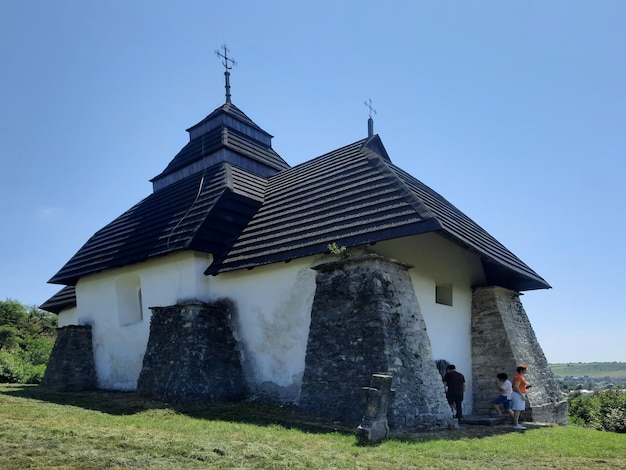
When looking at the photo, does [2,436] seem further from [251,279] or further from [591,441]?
[591,441]

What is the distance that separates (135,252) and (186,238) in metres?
2.73

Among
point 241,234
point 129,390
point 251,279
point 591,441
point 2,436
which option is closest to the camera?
point 2,436

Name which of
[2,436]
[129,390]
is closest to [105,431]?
[2,436]

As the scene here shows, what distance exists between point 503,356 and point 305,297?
6.66 meters

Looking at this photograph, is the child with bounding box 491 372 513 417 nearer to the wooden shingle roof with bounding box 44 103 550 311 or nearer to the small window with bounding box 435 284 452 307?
the small window with bounding box 435 284 452 307

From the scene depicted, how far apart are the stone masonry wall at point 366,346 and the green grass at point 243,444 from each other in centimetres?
57

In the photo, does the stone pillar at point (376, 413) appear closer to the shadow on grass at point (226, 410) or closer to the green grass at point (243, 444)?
the green grass at point (243, 444)

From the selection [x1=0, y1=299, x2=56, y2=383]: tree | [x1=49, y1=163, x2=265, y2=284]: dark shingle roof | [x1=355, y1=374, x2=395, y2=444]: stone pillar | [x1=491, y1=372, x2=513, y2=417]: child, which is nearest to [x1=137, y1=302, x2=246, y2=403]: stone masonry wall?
[x1=49, y1=163, x2=265, y2=284]: dark shingle roof

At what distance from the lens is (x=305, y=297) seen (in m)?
11.5

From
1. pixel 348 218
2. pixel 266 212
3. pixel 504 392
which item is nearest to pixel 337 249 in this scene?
pixel 348 218

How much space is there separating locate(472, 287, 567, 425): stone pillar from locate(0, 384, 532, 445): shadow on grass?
2.24 metres

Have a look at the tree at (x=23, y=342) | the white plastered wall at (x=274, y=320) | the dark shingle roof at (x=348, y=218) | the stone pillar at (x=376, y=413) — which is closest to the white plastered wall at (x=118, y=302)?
the dark shingle roof at (x=348, y=218)

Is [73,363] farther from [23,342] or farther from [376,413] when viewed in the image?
[23,342]

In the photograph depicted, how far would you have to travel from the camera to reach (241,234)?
13.7 m
